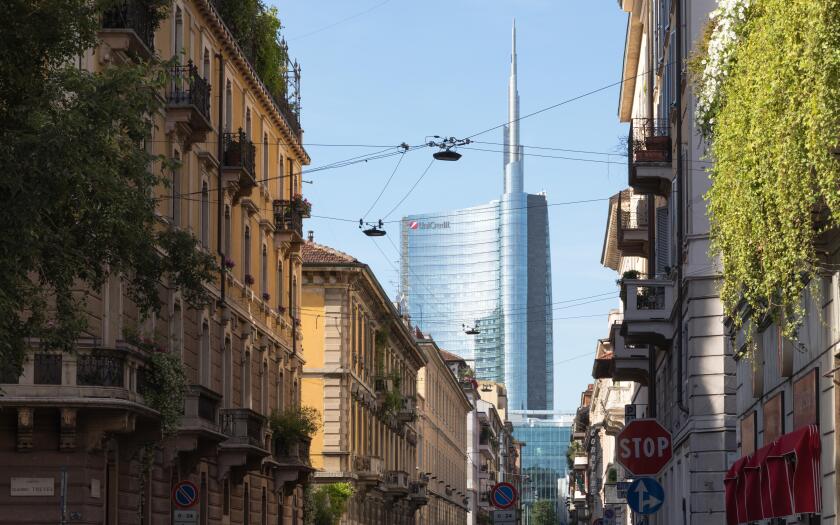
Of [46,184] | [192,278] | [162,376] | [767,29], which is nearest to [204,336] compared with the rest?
[162,376]

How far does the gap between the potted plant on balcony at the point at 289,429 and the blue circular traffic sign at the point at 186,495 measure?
19322 mm

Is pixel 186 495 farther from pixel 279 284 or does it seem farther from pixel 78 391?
pixel 279 284

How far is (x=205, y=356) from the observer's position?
124ft

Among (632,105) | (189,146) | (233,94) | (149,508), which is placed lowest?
(149,508)

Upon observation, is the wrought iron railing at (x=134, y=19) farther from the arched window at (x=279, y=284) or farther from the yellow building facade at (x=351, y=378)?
the yellow building facade at (x=351, y=378)

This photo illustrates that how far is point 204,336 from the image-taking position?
37.8m

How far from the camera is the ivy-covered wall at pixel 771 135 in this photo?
41.4ft

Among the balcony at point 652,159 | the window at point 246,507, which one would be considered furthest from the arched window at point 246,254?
the balcony at point 652,159

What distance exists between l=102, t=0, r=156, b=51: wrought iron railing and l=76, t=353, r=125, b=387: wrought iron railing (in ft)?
20.6

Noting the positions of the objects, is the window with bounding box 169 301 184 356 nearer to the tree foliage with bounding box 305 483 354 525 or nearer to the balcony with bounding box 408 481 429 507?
the tree foliage with bounding box 305 483 354 525

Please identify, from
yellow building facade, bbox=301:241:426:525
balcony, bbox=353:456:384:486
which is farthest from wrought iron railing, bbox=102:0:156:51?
balcony, bbox=353:456:384:486

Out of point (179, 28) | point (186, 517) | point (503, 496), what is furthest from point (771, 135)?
point (179, 28)

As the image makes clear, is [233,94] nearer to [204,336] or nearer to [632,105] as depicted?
[204,336]

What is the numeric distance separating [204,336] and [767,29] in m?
25.6
